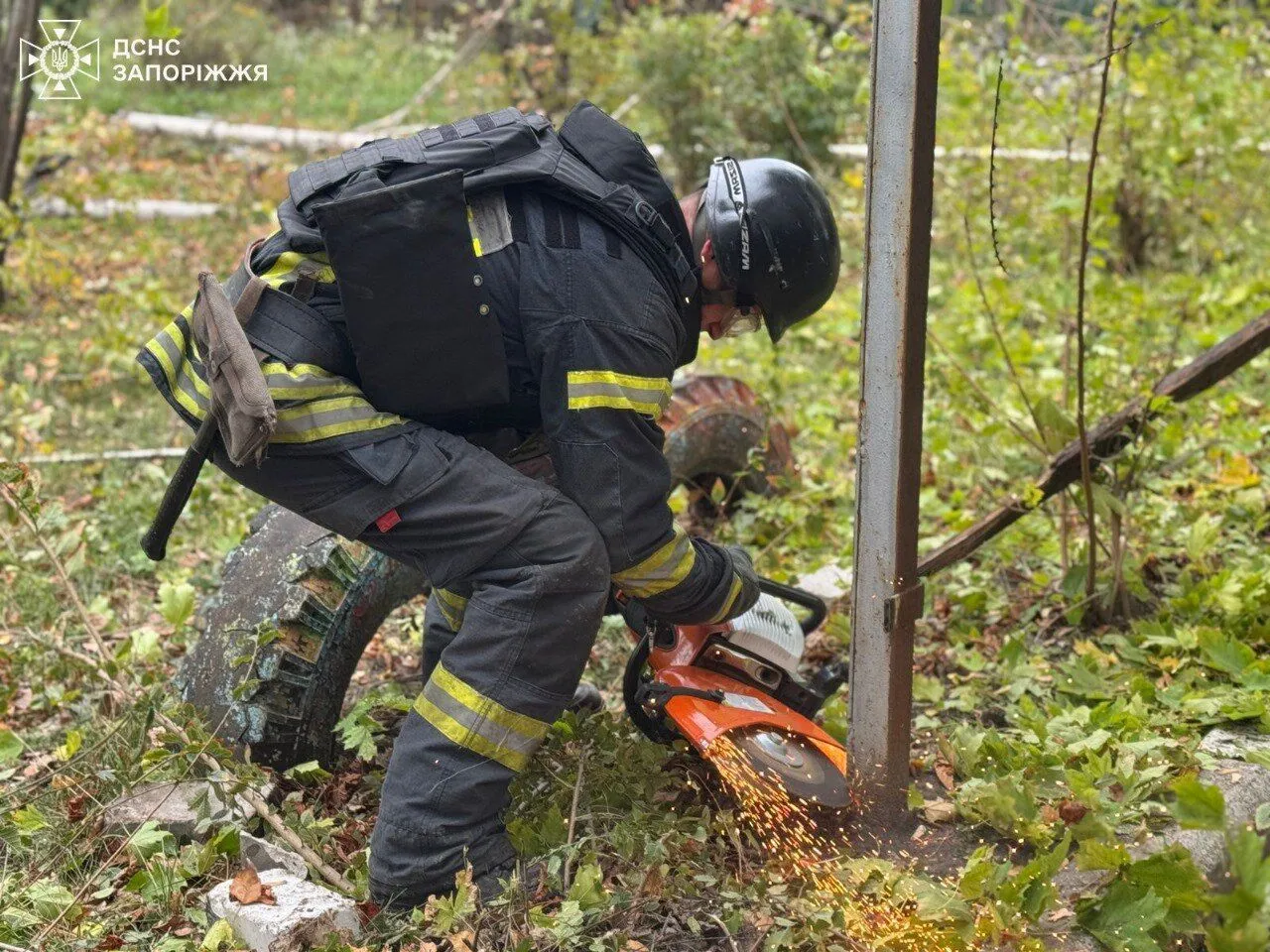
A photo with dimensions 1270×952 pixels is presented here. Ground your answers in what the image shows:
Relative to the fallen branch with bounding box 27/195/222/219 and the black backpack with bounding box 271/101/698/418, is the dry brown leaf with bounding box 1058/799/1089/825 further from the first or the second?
the fallen branch with bounding box 27/195/222/219

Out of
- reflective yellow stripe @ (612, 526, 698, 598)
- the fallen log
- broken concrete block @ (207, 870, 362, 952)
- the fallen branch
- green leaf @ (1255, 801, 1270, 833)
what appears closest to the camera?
broken concrete block @ (207, 870, 362, 952)

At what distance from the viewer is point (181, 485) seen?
3.05 m

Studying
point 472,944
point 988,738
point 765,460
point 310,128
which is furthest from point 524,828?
point 310,128

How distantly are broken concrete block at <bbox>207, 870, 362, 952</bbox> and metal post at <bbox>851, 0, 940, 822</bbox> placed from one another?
51.4 inches

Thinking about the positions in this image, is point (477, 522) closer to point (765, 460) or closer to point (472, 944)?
point (472, 944)

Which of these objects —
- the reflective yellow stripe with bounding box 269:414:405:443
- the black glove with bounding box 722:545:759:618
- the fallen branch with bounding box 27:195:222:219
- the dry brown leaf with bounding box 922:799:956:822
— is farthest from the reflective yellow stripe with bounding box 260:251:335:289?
the fallen branch with bounding box 27:195:222:219

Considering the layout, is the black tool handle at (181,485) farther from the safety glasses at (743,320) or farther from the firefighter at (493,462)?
the safety glasses at (743,320)

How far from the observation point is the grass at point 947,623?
2816 mm

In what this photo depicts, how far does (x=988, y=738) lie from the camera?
10.8 ft

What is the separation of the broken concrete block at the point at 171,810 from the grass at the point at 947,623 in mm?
69

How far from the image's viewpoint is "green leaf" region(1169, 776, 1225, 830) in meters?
1.87

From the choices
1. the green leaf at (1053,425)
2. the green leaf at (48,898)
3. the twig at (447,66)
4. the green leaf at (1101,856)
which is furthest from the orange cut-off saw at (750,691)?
the twig at (447,66)

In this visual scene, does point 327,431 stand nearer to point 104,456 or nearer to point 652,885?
point 652,885

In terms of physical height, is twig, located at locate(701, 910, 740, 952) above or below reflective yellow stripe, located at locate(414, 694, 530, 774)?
below
